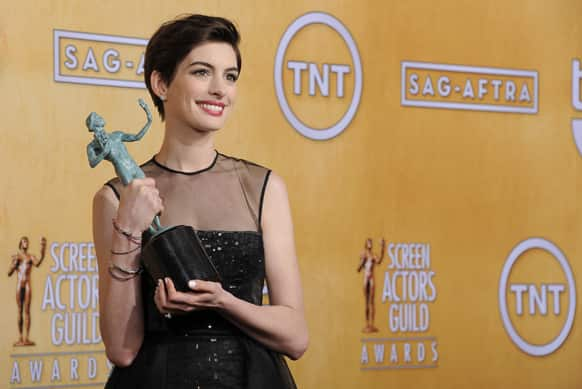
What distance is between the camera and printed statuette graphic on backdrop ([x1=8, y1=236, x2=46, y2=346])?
3346 millimetres

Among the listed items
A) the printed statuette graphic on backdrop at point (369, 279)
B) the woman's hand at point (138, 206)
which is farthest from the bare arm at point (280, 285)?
the printed statuette graphic on backdrop at point (369, 279)

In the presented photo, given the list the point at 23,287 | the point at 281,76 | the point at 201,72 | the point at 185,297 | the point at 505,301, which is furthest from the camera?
the point at 505,301

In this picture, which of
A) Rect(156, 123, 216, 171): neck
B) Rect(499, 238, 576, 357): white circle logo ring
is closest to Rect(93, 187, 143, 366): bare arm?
Rect(156, 123, 216, 171): neck

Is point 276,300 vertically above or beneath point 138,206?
beneath

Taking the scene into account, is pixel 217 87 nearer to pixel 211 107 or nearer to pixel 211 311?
pixel 211 107

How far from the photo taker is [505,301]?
170 inches

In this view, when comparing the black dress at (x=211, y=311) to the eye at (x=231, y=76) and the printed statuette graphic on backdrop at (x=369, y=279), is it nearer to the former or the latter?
the eye at (x=231, y=76)

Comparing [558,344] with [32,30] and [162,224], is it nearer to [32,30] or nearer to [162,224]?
[32,30]

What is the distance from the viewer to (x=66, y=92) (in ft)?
11.3

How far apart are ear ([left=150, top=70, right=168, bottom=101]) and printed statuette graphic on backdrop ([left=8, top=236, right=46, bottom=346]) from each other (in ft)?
5.66

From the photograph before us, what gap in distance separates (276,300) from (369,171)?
229 cm

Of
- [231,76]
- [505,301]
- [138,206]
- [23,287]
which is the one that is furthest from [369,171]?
[138,206]

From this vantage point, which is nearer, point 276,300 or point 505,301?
point 276,300

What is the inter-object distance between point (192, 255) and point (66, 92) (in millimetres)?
2047
